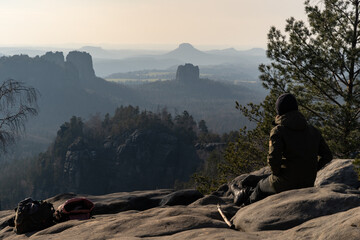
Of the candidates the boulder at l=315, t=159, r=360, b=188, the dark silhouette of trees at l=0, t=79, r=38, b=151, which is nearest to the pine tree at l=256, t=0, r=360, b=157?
the boulder at l=315, t=159, r=360, b=188

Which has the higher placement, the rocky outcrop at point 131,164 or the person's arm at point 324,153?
the person's arm at point 324,153

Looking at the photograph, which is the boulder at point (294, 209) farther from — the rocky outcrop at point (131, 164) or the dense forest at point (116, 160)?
the rocky outcrop at point (131, 164)

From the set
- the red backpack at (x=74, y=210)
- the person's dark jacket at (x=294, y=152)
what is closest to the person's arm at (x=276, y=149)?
the person's dark jacket at (x=294, y=152)

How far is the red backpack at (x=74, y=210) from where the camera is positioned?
864 cm

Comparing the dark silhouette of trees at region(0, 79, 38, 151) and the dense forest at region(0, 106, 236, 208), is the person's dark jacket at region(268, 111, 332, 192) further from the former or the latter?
the dense forest at region(0, 106, 236, 208)

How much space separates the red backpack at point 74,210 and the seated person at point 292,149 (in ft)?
15.5

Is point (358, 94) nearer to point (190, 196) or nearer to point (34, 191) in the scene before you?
point (190, 196)

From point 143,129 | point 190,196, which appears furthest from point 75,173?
point 190,196

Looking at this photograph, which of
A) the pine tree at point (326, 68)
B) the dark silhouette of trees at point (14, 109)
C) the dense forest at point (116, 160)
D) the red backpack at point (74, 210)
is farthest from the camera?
the dense forest at point (116, 160)

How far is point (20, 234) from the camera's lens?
841 centimetres

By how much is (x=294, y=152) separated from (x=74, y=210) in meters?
5.43

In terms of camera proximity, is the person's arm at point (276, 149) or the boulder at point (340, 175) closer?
the person's arm at point (276, 149)

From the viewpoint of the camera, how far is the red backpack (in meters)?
8.64

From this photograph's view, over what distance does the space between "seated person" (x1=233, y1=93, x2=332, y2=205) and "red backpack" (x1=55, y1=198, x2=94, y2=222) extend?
15.5 ft
